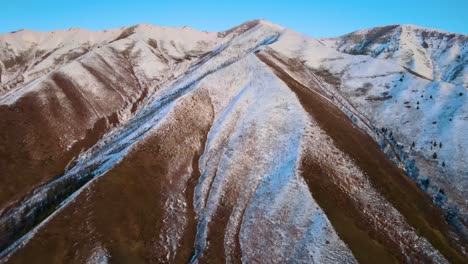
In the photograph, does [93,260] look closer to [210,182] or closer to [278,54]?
[210,182]

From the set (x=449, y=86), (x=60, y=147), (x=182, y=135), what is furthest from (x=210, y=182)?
(x=449, y=86)

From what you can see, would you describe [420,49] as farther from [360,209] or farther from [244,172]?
[360,209]

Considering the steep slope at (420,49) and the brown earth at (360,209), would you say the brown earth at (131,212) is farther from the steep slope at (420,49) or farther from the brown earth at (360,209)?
the steep slope at (420,49)

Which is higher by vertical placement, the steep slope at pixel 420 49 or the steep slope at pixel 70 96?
the steep slope at pixel 420 49

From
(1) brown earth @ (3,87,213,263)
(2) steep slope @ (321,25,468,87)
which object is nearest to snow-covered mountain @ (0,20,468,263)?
(1) brown earth @ (3,87,213,263)

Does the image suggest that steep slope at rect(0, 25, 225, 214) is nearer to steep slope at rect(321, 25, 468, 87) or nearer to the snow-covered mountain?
the snow-covered mountain

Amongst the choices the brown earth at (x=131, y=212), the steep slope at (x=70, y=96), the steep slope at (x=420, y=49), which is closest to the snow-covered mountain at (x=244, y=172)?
the brown earth at (x=131, y=212)
